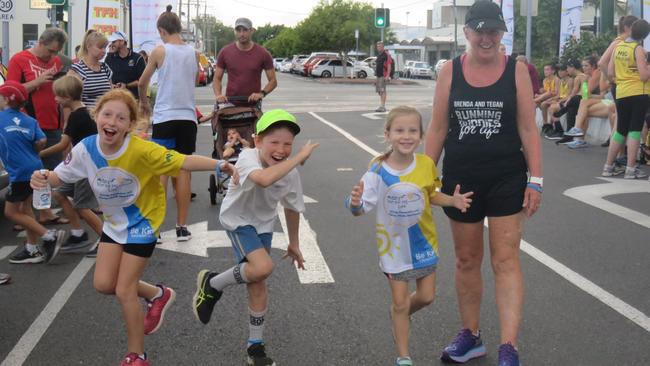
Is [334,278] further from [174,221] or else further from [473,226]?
[174,221]

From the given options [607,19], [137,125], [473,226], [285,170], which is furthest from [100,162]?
[607,19]

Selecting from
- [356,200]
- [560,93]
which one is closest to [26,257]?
[356,200]

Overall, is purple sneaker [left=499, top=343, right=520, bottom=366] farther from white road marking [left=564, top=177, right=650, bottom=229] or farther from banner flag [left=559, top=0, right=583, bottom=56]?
banner flag [left=559, top=0, right=583, bottom=56]

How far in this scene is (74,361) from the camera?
451 cm

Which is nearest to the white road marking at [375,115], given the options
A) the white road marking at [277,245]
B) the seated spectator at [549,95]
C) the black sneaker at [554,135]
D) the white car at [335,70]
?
the seated spectator at [549,95]

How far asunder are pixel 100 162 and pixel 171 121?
3.25m

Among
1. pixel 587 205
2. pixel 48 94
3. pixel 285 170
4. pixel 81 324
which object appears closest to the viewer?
pixel 285 170

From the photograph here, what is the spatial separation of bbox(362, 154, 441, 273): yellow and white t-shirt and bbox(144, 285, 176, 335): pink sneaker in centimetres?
141

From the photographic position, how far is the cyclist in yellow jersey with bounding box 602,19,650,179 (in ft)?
34.7

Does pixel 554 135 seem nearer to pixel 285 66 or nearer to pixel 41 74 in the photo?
pixel 41 74

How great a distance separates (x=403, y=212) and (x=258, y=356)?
113 cm

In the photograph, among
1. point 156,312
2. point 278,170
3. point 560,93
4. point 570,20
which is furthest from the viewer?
point 570,20

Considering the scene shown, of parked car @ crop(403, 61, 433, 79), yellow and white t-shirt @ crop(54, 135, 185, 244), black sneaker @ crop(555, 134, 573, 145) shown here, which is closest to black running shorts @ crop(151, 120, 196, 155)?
yellow and white t-shirt @ crop(54, 135, 185, 244)

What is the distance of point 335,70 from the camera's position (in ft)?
198
